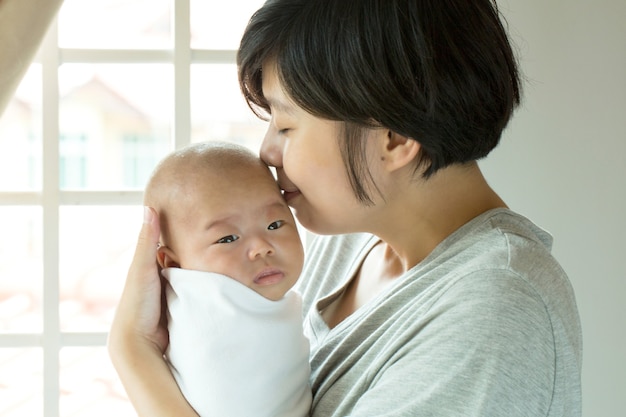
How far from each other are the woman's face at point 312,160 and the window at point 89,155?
0.83m

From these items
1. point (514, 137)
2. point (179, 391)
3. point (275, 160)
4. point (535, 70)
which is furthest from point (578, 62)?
point (179, 391)

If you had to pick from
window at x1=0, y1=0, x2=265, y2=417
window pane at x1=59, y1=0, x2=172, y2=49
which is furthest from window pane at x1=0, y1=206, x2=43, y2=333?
window pane at x1=59, y1=0, x2=172, y2=49

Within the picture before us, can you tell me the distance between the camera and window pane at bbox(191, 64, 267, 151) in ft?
7.39

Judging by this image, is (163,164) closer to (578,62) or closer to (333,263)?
(333,263)

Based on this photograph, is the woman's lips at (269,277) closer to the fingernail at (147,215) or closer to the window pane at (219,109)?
the fingernail at (147,215)

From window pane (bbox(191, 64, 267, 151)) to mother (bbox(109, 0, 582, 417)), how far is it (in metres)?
0.88

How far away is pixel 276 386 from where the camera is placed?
4.27ft

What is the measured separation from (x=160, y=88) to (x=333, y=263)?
2.89 ft

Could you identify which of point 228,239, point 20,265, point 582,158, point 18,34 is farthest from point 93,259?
point 582,158

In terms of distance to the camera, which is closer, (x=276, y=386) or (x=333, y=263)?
(x=276, y=386)

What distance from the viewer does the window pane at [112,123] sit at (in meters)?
2.21

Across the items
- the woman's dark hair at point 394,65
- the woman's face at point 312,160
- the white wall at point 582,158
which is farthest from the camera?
the white wall at point 582,158

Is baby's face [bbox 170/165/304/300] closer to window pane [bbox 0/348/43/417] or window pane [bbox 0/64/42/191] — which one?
window pane [bbox 0/64/42/191]

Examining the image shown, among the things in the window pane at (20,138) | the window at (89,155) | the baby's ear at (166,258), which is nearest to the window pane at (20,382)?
the window at (89,155)
